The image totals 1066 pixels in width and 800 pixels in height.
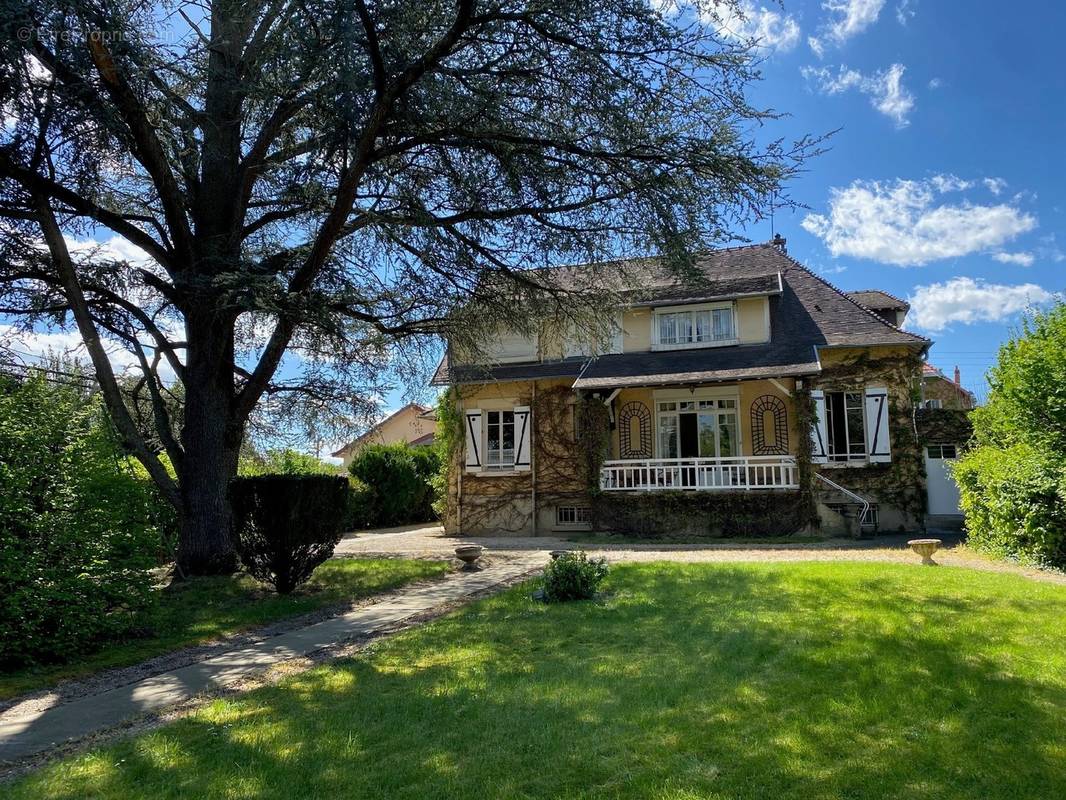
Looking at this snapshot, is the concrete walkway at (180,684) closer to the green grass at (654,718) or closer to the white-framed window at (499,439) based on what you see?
the green grass at (654,718)

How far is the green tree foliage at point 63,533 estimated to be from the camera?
591 cm

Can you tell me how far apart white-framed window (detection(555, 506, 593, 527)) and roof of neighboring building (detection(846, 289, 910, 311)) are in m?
10.7

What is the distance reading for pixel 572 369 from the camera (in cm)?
1969

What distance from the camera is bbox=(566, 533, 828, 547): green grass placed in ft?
→ 52.2

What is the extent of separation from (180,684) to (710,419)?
15.6 m

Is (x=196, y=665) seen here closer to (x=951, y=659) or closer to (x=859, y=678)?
(x=859, y=678)

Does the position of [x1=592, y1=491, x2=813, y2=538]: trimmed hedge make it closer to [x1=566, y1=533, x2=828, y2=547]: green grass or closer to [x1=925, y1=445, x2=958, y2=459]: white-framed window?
[x1=566, y1=533, x2=828, y2=547]: green grass

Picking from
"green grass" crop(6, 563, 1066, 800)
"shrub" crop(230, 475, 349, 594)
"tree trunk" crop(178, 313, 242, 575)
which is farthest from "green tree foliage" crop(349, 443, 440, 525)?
"green grass" crop(6, 563, 1066, 800)

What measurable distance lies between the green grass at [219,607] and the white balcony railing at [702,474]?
680 cm

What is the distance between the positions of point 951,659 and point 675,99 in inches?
264

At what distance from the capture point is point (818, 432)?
57.1 feet

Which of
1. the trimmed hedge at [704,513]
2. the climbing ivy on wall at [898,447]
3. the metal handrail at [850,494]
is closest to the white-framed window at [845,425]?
the climbing ivy on wall at [898,447]

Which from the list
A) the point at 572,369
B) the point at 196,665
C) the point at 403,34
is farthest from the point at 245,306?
the point at 572,369

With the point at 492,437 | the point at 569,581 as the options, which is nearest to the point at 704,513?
the point at 492,437
